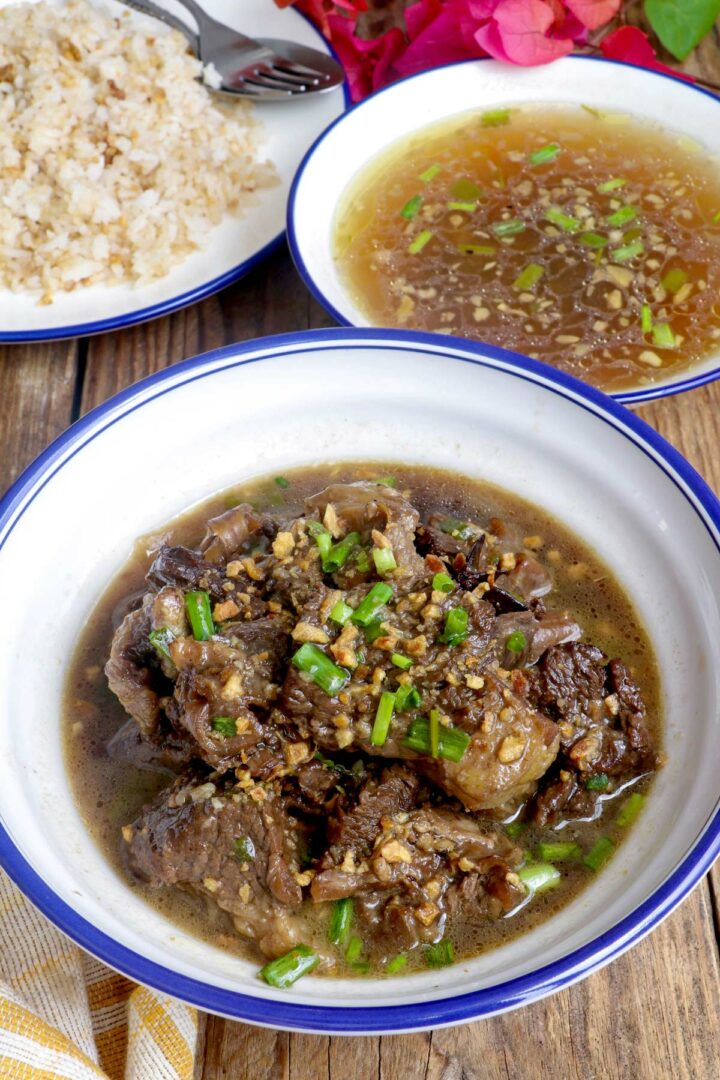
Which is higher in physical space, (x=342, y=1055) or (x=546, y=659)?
(x=546, y=659)

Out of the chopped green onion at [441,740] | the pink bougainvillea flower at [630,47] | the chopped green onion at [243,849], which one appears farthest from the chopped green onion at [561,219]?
the chopped green onion at [243,849]

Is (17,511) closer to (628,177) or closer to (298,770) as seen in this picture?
(298,770)

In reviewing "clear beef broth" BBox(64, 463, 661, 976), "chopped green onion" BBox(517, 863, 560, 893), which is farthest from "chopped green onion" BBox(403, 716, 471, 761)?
"chopped green onion" BBox(517, 863, 560, 893)

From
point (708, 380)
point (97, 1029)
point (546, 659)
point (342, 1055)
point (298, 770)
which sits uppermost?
point (708, 380)

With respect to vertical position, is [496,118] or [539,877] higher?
[496,118]

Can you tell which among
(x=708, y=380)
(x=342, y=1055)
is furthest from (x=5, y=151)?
(x=342, y=1055)

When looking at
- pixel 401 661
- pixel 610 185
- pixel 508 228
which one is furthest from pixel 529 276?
pixel 401 661

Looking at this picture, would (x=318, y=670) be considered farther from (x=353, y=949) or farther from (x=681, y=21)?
(x=681, y=21)

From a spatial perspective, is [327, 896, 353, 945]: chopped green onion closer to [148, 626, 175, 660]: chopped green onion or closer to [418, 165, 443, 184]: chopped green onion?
[148, 626, 175, 660]: chopped green onion
